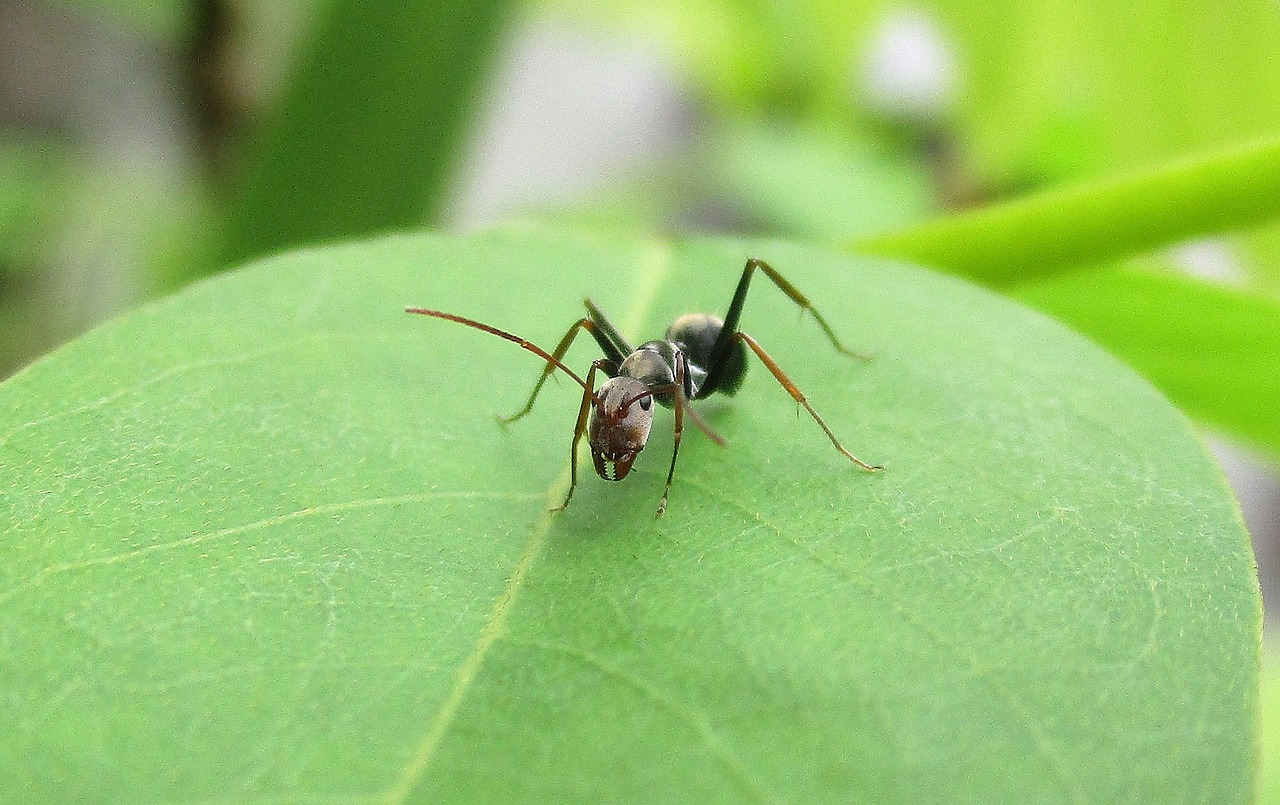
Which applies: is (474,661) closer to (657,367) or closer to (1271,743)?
(657,367)

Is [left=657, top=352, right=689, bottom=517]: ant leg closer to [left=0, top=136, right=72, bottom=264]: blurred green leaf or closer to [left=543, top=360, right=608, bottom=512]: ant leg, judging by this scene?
[left=543, top=360, right=608, bottom=512]: ant leg

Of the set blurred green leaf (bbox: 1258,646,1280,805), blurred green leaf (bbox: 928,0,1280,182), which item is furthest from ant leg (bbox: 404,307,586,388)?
blurred green leaf (bbox: 1258,646,1280,805)

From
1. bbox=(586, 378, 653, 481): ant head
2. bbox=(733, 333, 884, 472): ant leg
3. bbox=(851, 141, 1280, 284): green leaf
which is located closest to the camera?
bbox=(733, 333, 884, 472): ant leg

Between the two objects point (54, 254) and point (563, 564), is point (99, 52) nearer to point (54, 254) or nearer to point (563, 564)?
point (54, 254)

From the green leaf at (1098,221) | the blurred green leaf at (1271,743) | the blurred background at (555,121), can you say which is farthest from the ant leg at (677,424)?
the blurred green leaf at (1271,743)

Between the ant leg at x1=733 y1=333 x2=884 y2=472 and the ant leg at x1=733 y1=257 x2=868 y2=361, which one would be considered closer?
the ant leg at x1=733 y1=333 x2=884 y2=472

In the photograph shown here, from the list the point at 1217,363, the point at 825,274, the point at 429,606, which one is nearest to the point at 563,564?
the point at 429,606
